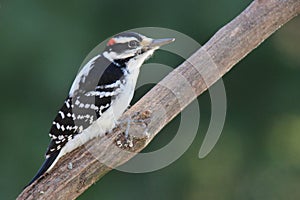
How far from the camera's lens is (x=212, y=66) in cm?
280

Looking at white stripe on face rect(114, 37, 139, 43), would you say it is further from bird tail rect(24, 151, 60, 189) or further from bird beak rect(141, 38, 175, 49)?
bird tail rect(24, 151, 60, 189)

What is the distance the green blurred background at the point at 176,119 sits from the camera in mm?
3855

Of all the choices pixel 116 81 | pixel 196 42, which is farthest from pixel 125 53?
pixel 196 42

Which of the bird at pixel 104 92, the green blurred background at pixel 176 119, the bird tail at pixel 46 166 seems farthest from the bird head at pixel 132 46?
the green blurred background at pixel 176 119

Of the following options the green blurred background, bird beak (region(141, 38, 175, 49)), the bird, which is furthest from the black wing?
the green blurred background

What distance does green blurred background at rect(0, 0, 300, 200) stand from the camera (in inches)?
152

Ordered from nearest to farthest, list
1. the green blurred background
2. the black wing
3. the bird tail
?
the bird tail < the black wing < the green blurred background

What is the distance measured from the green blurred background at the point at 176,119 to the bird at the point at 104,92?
0.93 metres

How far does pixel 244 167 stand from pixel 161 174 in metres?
0.45

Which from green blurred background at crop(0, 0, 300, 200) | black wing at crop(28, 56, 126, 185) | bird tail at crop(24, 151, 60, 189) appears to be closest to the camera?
bird tail at crop(24, 151, 60, 189)

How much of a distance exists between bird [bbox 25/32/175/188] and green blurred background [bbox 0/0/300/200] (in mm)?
931

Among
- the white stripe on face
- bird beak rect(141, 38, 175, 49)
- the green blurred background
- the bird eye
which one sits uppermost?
the white stripe on face

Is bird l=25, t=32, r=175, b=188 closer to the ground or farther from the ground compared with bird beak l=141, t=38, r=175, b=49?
closer to the ground

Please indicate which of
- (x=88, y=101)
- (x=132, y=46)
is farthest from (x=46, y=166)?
(x=132, y=46)
